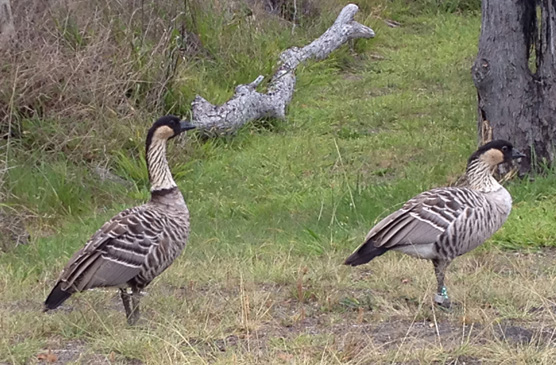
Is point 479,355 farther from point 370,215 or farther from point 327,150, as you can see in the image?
point 327,150

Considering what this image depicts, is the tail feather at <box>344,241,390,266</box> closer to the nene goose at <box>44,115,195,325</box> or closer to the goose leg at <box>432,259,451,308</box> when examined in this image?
the goose leg at <box>432,259,451,308</box>

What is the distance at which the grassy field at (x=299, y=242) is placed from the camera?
5.22 m

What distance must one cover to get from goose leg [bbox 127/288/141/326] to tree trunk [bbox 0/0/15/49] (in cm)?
523

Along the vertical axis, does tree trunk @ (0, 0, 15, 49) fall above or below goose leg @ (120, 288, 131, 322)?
above

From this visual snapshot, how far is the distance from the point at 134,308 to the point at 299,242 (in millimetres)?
2262

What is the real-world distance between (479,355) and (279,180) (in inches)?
204

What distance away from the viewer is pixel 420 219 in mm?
5844

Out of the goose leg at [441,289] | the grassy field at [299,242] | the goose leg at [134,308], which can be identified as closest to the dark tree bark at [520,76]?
the grassy field at [299,242]

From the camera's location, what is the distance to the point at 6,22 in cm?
1020

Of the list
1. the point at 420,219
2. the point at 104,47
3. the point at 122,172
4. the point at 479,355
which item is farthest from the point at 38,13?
the point at 479,355

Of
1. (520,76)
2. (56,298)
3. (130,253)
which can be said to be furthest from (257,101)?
(56,298)

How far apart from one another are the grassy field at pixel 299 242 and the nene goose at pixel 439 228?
33 cm

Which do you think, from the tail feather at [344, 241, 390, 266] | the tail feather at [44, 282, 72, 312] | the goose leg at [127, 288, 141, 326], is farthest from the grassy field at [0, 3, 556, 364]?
the tail feather at [344, 241, 390, 266]

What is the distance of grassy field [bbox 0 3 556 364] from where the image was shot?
205 inches
